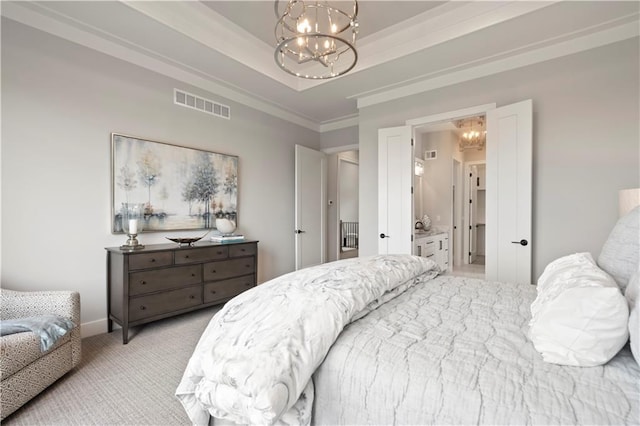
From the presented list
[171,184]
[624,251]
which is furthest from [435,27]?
[171,184]

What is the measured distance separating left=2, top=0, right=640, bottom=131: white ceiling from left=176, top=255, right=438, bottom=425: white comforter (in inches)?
106

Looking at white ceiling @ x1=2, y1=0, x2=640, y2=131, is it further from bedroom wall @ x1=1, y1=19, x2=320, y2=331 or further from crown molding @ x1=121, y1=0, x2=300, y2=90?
bedroom wall @ x1=1, y1=19, x2=320, y2=331

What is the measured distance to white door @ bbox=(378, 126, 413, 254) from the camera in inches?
149

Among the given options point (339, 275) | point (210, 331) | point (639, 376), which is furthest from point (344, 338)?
point (639, 376)

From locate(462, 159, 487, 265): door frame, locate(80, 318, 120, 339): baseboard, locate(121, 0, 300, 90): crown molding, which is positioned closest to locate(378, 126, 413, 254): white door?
locate(121, 0, 300, 90): crown molding

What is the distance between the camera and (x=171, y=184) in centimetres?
344

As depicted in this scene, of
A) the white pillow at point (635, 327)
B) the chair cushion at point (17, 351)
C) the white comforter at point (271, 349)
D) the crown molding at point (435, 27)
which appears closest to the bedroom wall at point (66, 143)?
the chair cushion at point (17, 351)

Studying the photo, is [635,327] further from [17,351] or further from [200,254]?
[200,254]

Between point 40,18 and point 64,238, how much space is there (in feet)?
6.22

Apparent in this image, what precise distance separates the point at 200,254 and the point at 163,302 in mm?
567

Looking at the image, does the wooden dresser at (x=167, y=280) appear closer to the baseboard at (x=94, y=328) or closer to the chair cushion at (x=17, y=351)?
the baseboard at (x=94, y=328)

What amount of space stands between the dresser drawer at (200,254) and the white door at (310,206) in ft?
5.17

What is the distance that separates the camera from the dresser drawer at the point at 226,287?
333 cm

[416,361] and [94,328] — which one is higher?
[416,361]
